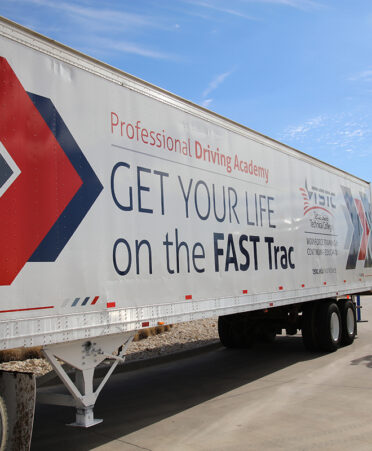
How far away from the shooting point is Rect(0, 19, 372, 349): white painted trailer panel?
430 cm

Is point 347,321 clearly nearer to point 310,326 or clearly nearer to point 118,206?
point 310,326

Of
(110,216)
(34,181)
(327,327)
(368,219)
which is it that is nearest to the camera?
(34,181)

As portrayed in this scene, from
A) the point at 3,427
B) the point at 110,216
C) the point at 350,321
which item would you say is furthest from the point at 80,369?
the point at 350,321

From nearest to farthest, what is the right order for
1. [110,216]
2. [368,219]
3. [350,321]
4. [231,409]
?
[110,216] < [231,409] < [350,321] < [368,219]

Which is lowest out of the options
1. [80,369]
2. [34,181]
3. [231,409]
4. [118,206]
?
[231,409]

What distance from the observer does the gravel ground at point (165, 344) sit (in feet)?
31.3

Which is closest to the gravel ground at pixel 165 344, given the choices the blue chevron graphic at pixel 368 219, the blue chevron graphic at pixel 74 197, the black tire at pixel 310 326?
the black tire at pixel 310 326

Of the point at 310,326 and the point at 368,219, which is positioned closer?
the point at 310,326

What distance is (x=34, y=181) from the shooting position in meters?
4.41

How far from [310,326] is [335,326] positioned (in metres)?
0.77

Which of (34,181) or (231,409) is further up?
(34,181)

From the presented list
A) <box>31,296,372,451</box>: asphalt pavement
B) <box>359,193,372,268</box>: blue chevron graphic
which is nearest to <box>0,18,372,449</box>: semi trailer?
<box>31,296,372,451</box>: asphalt pavement

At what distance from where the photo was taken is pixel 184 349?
38.7ft

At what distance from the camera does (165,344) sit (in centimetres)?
1247
